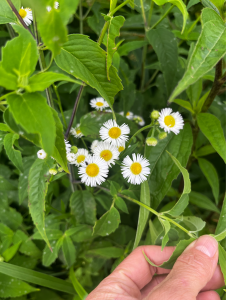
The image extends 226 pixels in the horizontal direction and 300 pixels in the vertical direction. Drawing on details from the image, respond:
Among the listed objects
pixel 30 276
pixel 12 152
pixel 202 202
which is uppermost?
pixel 12 152

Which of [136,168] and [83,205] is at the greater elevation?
[136,168]

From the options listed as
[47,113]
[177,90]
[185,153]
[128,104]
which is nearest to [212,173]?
[185,153]

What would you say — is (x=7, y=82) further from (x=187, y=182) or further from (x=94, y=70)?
(x=187, y=182)

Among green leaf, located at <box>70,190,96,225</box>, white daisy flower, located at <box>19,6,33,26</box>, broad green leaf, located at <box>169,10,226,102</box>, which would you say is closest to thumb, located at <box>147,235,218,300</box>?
green leaf, located at <box>70,190,96,225</box>

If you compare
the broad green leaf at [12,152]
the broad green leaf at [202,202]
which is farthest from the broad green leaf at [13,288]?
the broad green leaf at [202,202]

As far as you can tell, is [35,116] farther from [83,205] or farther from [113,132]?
[83,205]

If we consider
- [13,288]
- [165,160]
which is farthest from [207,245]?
[13,288]

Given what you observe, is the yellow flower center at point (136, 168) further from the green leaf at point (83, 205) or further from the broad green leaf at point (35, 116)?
the broad green leaf at point (35, 116)
